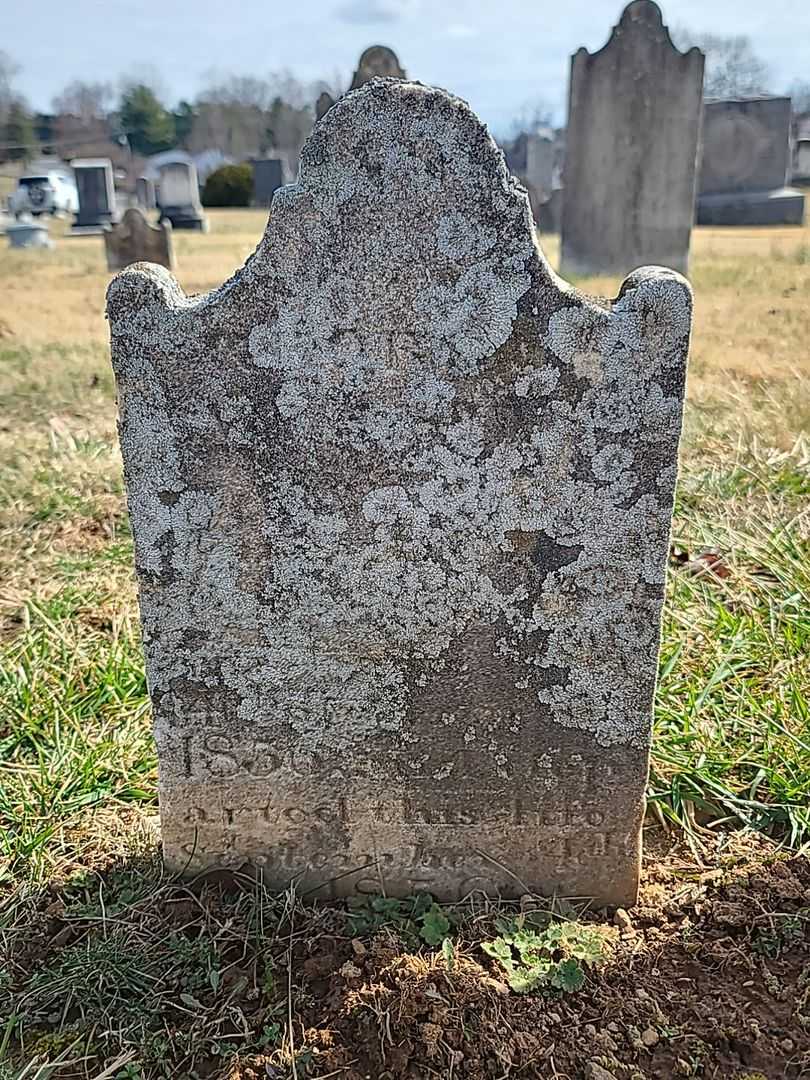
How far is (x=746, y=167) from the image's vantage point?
17.6 metres

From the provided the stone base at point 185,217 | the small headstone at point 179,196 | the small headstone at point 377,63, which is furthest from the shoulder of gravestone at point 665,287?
the small headstone at point 179,196

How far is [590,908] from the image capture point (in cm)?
200

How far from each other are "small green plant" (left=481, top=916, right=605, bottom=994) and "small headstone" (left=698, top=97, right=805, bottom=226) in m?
17.6

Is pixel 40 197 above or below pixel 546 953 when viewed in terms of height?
above

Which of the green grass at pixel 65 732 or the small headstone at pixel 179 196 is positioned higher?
the small headstone at pixel 179 196

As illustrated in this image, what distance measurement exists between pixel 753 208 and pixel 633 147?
9446 millimetres

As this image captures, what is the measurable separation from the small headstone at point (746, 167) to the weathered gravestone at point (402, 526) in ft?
57.0

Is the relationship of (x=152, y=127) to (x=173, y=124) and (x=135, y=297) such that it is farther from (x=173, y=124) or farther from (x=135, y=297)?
(x=135, y=297)

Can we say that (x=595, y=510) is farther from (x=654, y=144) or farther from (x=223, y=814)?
(x=654, y=144)

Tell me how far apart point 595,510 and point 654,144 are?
887cm

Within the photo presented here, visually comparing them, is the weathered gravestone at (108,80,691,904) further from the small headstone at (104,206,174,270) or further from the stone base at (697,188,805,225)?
the stone base at (697,188,805,225)

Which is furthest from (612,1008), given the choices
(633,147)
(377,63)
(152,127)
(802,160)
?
(152,127)

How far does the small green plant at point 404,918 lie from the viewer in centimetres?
191

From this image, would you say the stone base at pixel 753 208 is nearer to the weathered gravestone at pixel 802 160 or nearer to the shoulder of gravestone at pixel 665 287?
the shoulder of gravestone at pixel 665 287
